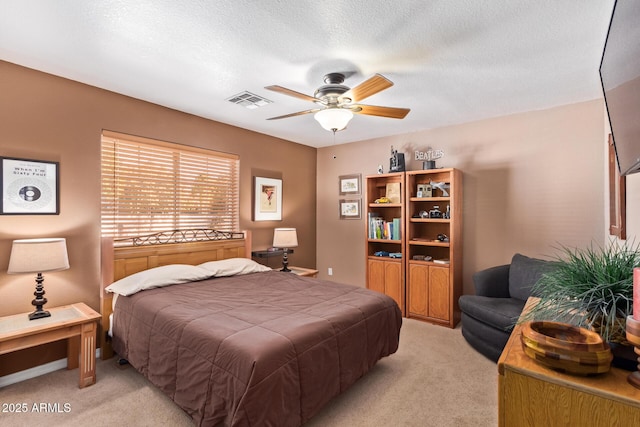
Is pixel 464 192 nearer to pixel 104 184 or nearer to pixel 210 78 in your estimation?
pixel 210 78

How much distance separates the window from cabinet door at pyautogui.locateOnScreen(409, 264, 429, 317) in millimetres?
2482

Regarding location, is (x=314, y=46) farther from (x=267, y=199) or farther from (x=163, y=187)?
(x=267, y=199)

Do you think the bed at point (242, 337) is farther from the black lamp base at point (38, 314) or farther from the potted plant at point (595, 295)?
the potted plant at point (595, 295)

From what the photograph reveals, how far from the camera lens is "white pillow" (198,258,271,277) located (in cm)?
349

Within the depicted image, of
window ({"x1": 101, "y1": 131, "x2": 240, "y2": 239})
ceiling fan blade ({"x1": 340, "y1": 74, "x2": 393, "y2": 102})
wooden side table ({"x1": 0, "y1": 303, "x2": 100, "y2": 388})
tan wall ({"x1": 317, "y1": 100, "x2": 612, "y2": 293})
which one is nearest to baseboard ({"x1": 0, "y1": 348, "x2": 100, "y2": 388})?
wooden side table ({"x1": 0, "y1": 303, "x2": 100, "y2": 388})

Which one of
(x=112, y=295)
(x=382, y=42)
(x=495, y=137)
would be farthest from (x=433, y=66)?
(x=112, y=295)

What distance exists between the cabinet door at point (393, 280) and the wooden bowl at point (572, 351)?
311 cm

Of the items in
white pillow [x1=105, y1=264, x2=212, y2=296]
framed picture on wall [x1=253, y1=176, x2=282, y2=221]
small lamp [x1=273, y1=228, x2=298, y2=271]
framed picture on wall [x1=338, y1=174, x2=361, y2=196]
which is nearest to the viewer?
white pillow [x1=105, y1=264, x2=212, y2=296]

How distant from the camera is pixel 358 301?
2.62m

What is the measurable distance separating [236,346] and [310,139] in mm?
3856

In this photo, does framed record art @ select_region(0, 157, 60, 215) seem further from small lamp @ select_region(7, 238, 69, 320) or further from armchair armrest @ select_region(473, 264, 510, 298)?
armchair armrest @ select_region(473, 264, 510, 298)

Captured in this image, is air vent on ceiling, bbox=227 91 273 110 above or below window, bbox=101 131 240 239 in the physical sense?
above

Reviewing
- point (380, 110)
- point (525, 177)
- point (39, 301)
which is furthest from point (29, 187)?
point (525, 177)

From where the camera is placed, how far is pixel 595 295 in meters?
1.15
